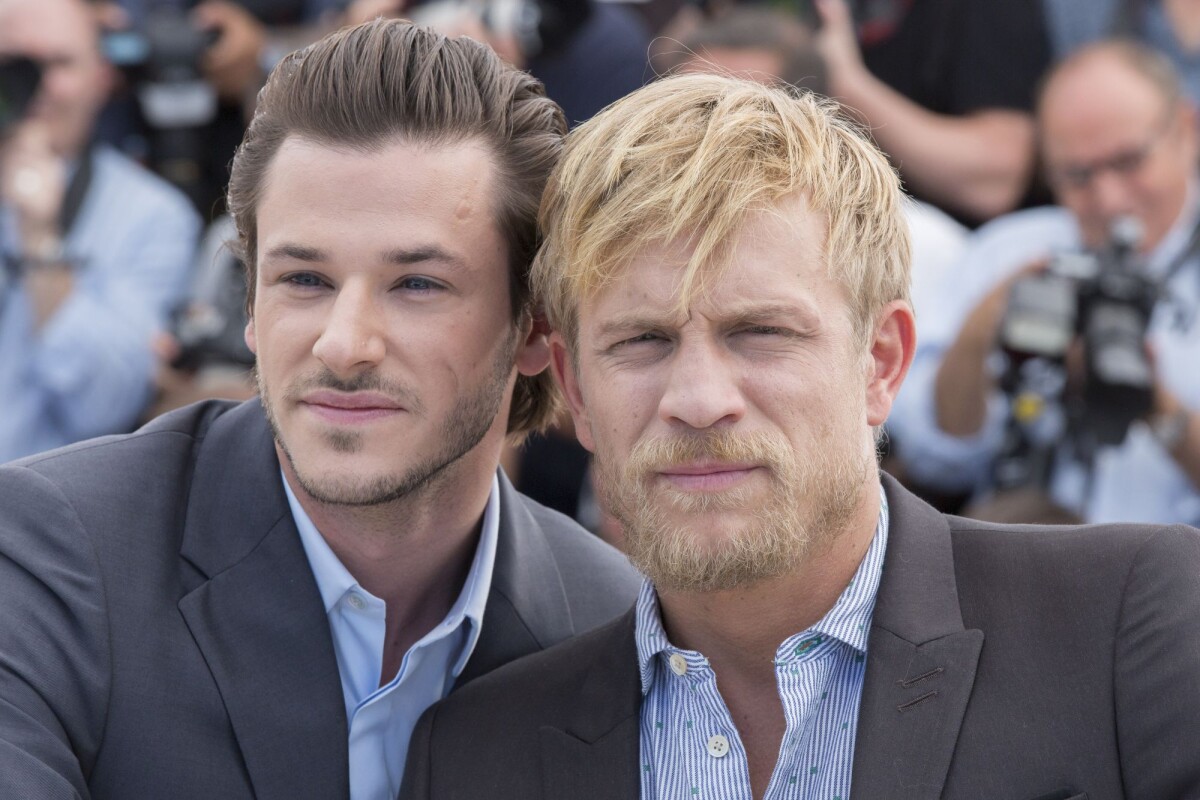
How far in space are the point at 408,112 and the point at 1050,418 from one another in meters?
2.33

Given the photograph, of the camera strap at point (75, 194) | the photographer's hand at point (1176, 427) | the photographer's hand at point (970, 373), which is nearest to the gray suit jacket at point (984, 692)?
the photographer's hand at point (1176, 427)

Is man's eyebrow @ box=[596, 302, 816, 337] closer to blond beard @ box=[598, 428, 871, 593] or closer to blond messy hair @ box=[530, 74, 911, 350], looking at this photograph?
blond messy hair @ box=[530, 74, 911, 350]

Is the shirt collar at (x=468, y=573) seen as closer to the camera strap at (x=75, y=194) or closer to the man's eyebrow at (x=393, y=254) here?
the man's eyebrow at (x=393, y=254)

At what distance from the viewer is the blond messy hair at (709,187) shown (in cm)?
240

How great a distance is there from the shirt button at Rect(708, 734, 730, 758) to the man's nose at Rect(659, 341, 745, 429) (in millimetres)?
478

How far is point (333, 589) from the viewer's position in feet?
9.39

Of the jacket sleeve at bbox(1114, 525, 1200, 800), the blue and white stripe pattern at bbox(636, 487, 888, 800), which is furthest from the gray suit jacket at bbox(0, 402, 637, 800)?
the jacket sleeve at bbox(1114, 525, 1200, 800)

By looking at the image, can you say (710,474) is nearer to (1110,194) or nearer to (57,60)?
(1110,194)

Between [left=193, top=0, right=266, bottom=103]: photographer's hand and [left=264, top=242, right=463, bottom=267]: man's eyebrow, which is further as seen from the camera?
[left=193, top=0, right=266, bottom=103]: photographer's hand

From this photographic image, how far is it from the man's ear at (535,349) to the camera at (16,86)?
10.9 feet

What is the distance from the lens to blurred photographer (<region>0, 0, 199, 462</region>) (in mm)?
5449

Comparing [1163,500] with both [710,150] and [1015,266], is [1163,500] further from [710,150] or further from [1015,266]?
[710,150]

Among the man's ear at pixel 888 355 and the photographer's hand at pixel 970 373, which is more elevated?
the man's ear at pixel 888 355

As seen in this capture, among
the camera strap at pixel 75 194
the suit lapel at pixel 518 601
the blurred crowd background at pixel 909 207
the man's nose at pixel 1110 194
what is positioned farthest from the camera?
the camera strap at pixel 75 194
